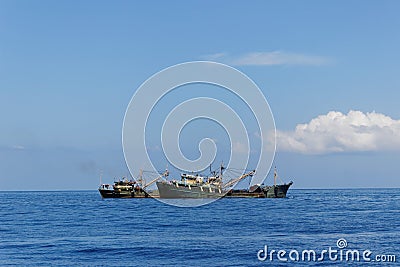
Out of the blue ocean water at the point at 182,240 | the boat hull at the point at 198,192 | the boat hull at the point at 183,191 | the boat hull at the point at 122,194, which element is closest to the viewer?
the blue ocean water at the point at 182,240

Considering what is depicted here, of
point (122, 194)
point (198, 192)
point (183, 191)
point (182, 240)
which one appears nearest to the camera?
point (182, 240)

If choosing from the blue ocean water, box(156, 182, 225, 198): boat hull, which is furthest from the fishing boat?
the blue ocean water

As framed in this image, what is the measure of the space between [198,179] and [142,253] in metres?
90.5

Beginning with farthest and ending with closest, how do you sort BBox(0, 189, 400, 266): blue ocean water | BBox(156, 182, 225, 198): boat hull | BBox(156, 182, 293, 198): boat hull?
1. BBox(156, 182, 293, 198): boat hull
2. BBox(156, 182, 225, 198): boat hull
3. BBox(0, 189, 400, 266): blue ocean water

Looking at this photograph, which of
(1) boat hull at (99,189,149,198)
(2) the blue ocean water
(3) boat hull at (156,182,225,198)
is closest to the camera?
(2) the blue ocean water

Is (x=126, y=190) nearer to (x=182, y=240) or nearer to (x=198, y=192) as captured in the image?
(x=198, y=192)

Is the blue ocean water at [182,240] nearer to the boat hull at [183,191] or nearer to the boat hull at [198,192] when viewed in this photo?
the boat hull at [183,191]

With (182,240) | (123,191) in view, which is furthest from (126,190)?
(182,240)

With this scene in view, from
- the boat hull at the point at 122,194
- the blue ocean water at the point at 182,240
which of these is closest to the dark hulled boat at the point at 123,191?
the boat hull at the point at 122,194

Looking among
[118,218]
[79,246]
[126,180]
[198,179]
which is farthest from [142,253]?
[126,180]

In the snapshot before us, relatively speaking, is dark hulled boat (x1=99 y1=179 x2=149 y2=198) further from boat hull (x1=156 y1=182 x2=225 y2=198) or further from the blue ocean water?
the blue ocean water

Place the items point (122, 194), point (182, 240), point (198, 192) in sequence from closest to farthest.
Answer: point (182, 240) < point (198, 192) < point (122, 194)

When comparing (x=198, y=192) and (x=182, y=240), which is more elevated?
(x=198, y=192)

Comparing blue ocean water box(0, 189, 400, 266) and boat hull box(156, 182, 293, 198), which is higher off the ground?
boat hull box(156, 182, 293, 198)
